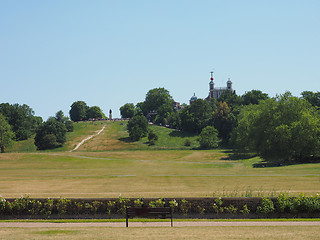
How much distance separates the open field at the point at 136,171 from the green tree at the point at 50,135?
148 inches

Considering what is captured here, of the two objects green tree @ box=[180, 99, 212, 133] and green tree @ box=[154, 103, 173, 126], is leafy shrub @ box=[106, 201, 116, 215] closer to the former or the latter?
green tree @ box=[180, 99, 212, 133]

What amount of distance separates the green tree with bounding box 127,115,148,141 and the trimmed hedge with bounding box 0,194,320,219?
106 m

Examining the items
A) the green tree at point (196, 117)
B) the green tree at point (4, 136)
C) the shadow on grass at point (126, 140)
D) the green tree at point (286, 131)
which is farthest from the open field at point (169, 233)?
the green tree at point (196, 117)

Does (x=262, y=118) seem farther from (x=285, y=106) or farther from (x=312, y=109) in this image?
(x=312, y=109)

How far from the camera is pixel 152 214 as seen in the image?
19.1m

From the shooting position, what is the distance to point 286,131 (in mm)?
65750

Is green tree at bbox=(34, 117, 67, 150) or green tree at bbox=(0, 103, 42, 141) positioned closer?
green tree at bbox=(34, 117, 67, 150)

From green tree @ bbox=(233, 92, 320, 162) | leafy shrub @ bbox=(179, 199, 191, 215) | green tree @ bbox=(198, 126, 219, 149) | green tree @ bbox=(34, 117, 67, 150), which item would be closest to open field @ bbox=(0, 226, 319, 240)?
leafy shrub @ bbox=(179, 199, 191, 215)

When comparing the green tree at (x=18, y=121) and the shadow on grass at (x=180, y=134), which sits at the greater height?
the green tree at (x=18, y=121)

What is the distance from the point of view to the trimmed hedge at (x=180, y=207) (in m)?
22.1

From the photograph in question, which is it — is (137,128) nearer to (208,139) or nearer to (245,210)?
(208,139)

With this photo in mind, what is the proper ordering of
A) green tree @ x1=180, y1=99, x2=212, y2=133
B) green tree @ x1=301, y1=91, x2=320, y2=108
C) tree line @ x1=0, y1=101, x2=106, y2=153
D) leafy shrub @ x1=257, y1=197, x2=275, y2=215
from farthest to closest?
green tree @ x1=180, y1=99, x2=212, y2=133, green tree @ x1=301, y1=91, x2=320, y2=108, tree line @ x1=0, y1=101, x2=106, y2=153, leafy shrub @ x1=257, y1=197, x2=275, y2=215

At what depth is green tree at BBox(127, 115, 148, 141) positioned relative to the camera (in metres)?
130

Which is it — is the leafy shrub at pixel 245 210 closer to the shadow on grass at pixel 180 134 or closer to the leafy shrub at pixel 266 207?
the leafy shrub at pixel 266 207
